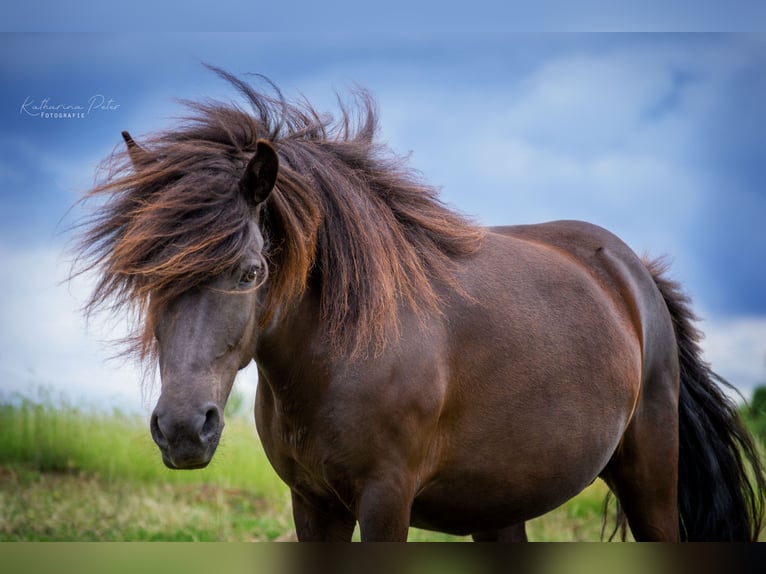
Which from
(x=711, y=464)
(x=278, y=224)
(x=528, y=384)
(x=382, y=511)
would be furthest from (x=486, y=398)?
(x=711, y=464)

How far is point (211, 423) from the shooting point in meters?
1.66

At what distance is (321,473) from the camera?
1975 mm

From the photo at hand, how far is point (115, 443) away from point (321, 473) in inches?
105

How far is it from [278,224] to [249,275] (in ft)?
0.67

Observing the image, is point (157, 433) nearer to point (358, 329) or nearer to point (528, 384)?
point (358, 329)

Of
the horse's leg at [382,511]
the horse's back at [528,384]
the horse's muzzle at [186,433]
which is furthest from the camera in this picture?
the horse's back at [528,384]

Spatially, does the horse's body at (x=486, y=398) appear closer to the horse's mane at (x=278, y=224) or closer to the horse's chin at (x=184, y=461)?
the horse's mane at (x=278, y=224)

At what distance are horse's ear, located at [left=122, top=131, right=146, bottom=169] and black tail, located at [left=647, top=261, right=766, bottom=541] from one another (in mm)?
2152

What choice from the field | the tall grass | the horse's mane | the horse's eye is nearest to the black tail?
the horse's mane

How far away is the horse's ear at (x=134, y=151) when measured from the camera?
1.95 meters

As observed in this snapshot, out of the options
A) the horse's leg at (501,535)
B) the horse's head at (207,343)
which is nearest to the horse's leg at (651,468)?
the horse's leg at (501,535)

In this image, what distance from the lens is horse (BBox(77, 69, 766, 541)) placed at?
1.73 metres

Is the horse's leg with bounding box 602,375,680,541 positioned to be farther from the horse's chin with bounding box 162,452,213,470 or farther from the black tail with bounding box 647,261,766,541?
the horse's chin with bounding box 162,452,213,470

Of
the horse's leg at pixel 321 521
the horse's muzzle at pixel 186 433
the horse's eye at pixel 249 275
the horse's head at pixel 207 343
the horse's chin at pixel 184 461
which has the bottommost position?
the horse's leg at pixel 321 521
